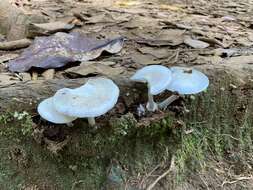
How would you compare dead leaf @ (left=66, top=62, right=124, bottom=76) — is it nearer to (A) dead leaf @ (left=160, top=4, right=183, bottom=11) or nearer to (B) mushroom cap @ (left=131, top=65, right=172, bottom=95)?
(B) mushroom cap @ (left=131, top=65, right=172, bottom=95)

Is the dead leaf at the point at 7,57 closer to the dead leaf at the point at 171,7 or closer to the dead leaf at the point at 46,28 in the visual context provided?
the dead leaf at the point at 46,28

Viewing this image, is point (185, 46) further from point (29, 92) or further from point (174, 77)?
point (29, 92)

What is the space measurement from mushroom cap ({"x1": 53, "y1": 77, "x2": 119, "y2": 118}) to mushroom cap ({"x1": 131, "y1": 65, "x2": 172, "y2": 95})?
0.51 ft

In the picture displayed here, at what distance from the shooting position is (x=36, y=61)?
7.02ft

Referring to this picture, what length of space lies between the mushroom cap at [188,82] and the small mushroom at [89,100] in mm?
265

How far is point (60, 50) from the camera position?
7.30ft

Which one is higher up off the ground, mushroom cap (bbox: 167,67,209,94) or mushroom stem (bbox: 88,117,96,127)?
mushroom cap (bbox: 167,67,209,94)

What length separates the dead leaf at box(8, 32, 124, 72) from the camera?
6.99ft

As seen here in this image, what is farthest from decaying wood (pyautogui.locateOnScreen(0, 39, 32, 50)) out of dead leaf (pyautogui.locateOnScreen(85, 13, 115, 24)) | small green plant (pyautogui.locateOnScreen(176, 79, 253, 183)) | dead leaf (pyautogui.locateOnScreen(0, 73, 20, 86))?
small green plant (pyautogui.locateOnScreen(176, 79, 253, 183))

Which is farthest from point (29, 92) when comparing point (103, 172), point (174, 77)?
point (174, 77)

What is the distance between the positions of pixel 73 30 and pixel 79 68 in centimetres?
53

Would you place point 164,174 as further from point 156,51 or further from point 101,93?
point 156,51

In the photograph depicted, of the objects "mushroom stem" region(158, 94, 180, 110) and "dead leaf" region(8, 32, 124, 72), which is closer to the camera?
"mushroom stem" region(158, 94, 180, 110)

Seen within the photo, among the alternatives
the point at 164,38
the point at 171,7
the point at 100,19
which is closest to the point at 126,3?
the point at 171,7
